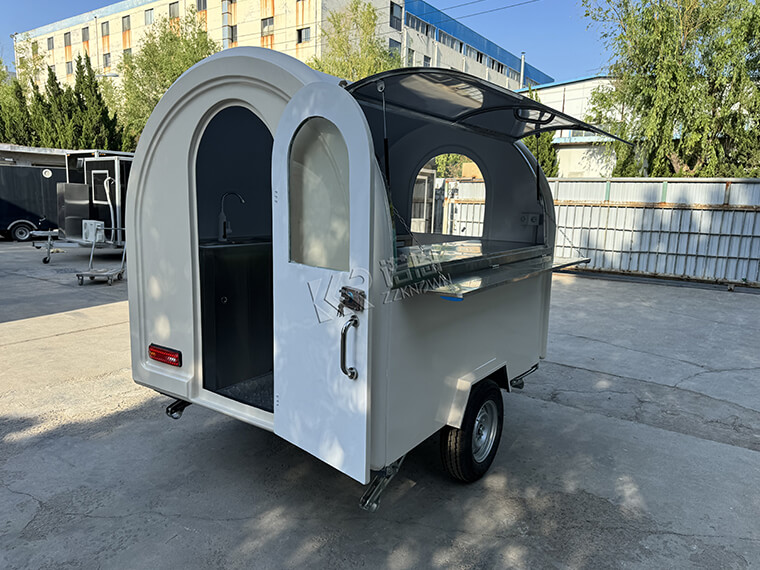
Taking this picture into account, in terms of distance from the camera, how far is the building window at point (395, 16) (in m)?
35.7

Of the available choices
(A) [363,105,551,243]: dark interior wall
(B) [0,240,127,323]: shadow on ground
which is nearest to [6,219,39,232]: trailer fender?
(B) [0,240,127,323]: shadow on ground

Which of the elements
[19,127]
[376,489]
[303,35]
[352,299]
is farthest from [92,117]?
[376,489]

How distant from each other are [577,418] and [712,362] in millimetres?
2773

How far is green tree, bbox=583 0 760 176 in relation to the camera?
535 inches

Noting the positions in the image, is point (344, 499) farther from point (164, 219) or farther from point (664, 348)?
point (664, 348)

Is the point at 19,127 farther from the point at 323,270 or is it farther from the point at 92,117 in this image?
the point at 323,270

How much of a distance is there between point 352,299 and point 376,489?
0.95 metres

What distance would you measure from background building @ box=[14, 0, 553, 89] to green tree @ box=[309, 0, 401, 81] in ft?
8.01

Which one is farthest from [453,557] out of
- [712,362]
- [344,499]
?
[712,362]

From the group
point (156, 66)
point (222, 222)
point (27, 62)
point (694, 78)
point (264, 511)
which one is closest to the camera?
point (264, 511)

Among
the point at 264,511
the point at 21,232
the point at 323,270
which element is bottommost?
the point at 264,511

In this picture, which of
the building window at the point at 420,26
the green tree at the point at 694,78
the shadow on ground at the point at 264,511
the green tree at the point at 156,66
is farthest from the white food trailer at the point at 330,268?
the building window at the point at 420,26

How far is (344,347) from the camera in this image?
7.75ft

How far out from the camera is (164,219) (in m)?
3.22
